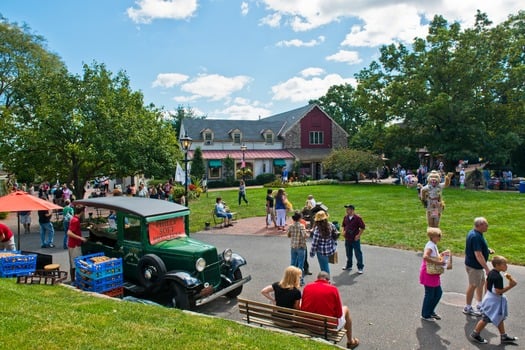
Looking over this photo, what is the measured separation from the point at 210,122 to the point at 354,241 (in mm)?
Answer: 36793

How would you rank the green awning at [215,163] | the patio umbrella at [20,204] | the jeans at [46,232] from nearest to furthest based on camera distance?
1. the patio umbrella at [20,204]
2. the jeans at [46,232]
3. the green awning at [215,163]

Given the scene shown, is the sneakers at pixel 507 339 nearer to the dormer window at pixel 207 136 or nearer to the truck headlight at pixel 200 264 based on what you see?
the truck headlight at pixel 200 264

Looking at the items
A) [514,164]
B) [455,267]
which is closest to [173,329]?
[455,267]

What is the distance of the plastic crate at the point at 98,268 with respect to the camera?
7.45 m

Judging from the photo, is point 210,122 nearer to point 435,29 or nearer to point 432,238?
point 435,29

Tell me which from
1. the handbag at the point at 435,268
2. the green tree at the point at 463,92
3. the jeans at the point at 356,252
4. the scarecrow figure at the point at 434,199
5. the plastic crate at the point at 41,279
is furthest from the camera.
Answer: the green tree at the point at 463,92

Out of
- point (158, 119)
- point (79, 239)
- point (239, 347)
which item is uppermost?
point (158, 119)

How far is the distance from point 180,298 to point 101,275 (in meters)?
1.72

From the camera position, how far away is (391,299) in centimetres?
779

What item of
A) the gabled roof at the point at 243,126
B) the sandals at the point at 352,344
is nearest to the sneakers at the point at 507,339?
the sandals at the point at 352,344

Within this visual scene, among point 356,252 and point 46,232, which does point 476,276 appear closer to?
point 356,252

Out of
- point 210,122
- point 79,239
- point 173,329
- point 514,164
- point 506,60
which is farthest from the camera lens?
point 210,122

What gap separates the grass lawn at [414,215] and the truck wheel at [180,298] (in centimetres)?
762

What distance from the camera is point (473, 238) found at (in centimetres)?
661
